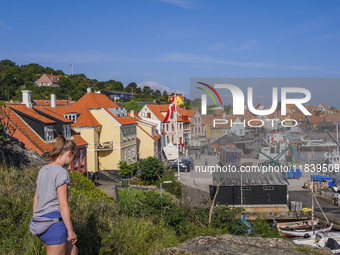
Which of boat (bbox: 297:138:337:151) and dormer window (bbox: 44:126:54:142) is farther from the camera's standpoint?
boat (bbox: 297:138:337:151)

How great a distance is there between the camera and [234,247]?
18.6 ft

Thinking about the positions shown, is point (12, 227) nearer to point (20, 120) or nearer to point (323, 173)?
point (20, 120)

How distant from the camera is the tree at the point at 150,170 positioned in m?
28.6

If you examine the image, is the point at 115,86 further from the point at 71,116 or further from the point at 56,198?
the point at 56,198

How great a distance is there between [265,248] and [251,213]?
2180cm

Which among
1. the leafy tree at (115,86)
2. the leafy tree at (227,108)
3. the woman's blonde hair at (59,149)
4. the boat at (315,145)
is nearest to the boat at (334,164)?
the boat at (315,145)

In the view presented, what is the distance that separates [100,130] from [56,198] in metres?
32.0

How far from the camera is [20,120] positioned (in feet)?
77.8

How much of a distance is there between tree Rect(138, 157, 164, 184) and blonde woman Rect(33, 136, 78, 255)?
79.9 ft

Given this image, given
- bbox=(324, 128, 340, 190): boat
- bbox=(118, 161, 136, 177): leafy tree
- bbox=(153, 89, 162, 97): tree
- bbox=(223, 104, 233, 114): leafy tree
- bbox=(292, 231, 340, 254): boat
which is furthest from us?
bbox=(153, 89, 162, 97): tree

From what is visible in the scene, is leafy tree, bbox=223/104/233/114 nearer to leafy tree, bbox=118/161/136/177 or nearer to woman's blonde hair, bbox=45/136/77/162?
leafy tree, bbox=118/161/136/177

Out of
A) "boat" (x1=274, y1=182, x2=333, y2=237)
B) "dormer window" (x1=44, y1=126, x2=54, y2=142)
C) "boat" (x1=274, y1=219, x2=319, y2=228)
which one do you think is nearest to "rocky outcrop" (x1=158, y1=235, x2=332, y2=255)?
"boat" (x1=274, y1=182, x2=333, y2=237)

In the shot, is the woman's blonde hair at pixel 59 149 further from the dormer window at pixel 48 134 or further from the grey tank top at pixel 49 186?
the dormer window at pixel 48 134

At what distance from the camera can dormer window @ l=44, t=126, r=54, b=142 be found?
77.8ft
